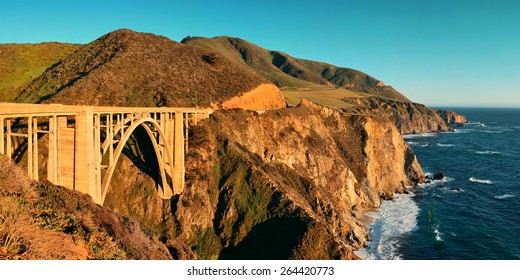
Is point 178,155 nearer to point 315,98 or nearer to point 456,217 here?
point 456,217

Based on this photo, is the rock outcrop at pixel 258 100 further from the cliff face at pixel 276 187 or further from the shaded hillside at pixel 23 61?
the shaded hillside at pixel 23 61

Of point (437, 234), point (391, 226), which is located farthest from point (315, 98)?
A: point (437, 234)

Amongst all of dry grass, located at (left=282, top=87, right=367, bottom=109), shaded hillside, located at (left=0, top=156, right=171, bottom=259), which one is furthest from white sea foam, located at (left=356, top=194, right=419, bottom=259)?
dry grass, located at (left=282, top=87, right=367, bottom=109)

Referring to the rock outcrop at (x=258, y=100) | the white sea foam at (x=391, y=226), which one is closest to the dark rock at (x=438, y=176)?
the white sea foam at (x=391, y=226)

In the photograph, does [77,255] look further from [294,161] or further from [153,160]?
[294,161]

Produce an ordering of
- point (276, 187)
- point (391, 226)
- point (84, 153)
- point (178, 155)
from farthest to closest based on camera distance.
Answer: point (391, 226) → point (276, 187) → point (178, 155) → point (84, 153)
